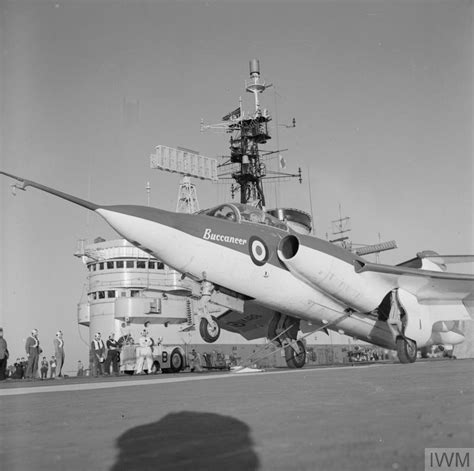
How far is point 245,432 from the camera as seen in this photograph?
3.37m

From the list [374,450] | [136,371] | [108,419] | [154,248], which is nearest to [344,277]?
[154,248]

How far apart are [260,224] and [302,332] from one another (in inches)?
181

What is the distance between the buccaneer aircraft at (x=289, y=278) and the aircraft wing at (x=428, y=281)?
0.03 meters

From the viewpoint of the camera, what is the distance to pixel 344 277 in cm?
1374

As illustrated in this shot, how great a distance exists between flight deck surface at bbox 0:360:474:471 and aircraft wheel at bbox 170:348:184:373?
561 inches

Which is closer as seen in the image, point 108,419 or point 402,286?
point 108,419

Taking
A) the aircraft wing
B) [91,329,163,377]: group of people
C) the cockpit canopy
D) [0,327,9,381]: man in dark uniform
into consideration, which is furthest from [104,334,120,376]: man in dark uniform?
the aircraft wing

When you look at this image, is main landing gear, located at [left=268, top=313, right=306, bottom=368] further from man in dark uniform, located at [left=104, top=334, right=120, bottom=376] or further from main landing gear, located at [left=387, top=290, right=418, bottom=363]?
man in dark uniform, located at [left=104, top=334, right=120, bottom=376]

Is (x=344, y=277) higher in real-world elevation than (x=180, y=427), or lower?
higher

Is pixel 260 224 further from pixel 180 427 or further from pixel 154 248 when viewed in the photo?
pixel 180 427

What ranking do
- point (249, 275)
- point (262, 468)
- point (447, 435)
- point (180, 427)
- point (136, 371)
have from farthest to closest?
point (136, 371)
point (249, 275)
point (180, 427)
point (447, 435)
point (262, 468)

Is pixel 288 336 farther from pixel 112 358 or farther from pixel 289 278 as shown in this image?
pixel 112 358

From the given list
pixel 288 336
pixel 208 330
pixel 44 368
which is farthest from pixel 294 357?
pixel 44 368

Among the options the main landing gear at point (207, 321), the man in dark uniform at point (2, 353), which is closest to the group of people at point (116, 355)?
the man in dark uniform at point (2, 353)
